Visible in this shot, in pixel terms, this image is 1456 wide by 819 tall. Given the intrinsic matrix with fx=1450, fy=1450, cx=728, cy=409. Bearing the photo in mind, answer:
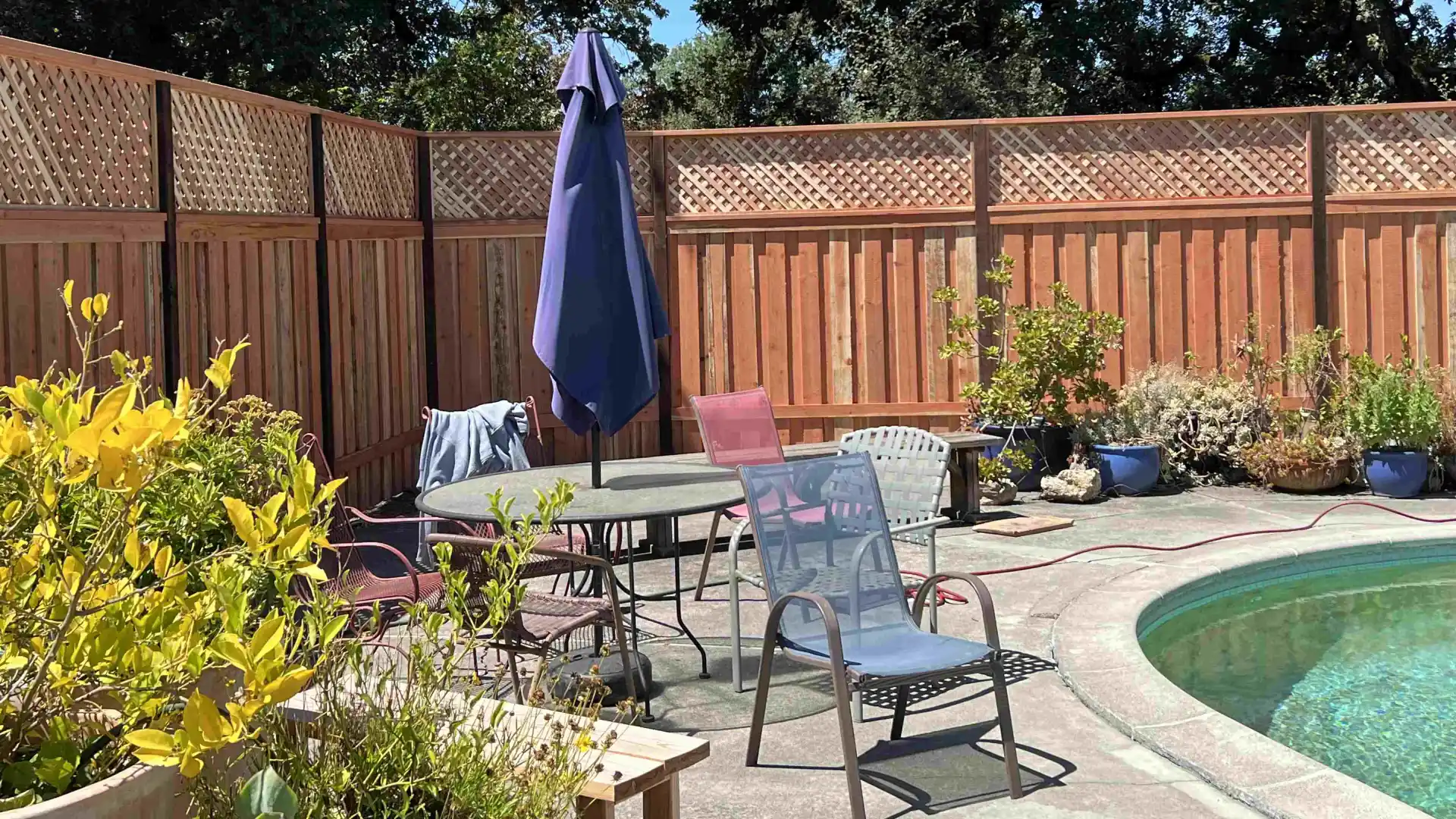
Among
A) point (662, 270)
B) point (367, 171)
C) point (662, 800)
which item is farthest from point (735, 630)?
point (662, 270)

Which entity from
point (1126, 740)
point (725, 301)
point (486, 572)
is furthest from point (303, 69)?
point (1126, 740)

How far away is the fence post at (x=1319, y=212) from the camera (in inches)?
378

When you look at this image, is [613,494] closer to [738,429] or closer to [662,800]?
[738,429]

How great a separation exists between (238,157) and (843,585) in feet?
14.3

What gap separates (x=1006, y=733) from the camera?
12.6ft

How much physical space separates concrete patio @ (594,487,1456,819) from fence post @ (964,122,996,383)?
313 centimetres

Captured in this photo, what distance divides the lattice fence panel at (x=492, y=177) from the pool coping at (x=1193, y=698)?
4973 mm

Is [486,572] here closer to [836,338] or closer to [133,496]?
[133,496]

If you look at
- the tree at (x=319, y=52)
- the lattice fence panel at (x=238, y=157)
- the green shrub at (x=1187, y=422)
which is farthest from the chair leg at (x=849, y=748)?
the tree at (x=319, y=52)

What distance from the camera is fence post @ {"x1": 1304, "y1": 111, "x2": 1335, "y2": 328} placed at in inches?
378

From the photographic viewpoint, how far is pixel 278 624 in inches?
60.4

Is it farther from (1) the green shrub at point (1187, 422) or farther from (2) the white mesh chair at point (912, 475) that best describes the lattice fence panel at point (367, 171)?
(1) the green shrub at point (1187, 422)

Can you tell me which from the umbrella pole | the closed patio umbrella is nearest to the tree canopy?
the closed patio umbrella

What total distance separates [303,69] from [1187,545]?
10.9 m
